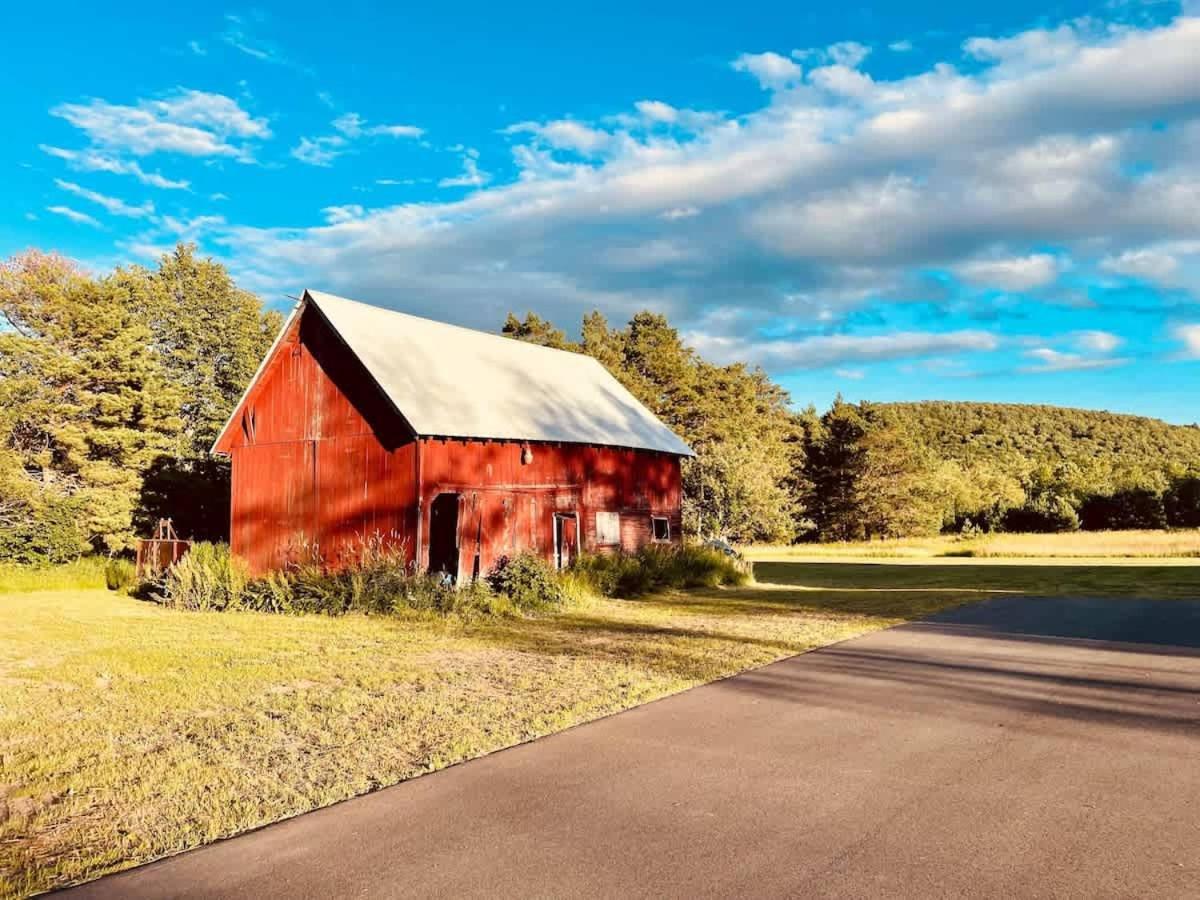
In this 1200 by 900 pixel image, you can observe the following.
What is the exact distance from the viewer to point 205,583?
746 inches

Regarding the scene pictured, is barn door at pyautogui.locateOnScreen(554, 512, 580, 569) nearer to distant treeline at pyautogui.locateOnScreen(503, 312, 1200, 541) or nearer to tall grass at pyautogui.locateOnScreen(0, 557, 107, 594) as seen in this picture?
tall grass at pyautogui.locateOnScreen(0, 557, 107, 594)

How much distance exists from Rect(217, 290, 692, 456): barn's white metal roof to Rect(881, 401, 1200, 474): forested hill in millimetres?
79198

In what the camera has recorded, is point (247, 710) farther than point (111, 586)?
No

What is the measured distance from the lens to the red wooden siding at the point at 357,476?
63.9 ft

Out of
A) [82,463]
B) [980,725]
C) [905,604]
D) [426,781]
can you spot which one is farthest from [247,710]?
[82,463]

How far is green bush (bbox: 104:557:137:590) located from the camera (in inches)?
962

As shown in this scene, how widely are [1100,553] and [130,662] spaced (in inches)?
1551

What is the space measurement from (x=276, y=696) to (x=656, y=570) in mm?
13691

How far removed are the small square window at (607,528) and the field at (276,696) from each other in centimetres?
553

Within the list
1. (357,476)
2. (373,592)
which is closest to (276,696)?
(373,592)

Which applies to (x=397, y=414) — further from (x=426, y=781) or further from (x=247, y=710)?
(x=426, y=781)

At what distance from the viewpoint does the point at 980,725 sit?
7.41m

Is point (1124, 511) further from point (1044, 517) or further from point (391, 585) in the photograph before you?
point (391, 585)

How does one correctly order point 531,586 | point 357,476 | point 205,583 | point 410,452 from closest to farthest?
1. point 531,586
2. point 205,583
3. point 410,452
4. point 357,476
